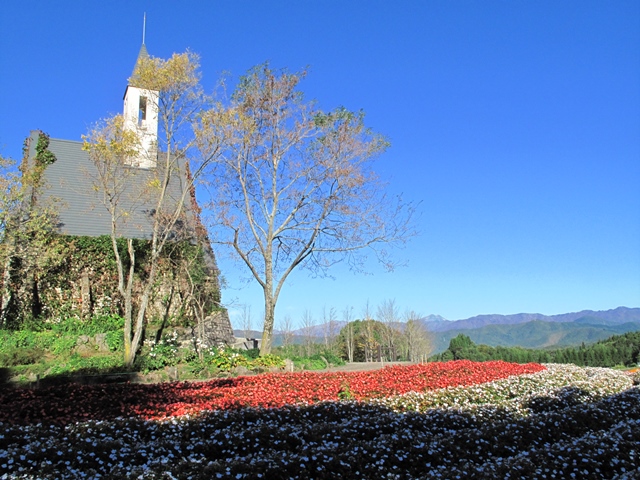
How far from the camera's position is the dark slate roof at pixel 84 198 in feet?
58.7

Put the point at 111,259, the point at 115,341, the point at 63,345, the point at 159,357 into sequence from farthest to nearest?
the point at 111,259 → the point at 115,341 → the point at 63,345 → the point at 159,357

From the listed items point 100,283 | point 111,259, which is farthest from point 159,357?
point 111,259

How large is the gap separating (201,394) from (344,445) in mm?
4221

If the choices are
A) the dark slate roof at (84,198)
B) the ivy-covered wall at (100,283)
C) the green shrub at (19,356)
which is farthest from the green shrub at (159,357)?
the dark slate roof at (84,198)

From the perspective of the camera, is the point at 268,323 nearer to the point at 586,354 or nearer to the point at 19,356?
the point at 19,356

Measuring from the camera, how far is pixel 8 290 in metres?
15.6

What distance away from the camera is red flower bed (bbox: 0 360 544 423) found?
752cm

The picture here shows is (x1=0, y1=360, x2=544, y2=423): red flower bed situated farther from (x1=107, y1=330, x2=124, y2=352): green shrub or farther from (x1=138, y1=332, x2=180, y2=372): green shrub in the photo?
(x1=107, y1=330, x2=124, y2=352): green shrub

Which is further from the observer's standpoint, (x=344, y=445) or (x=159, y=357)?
(x=159, y=357)

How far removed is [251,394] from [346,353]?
22.1 m

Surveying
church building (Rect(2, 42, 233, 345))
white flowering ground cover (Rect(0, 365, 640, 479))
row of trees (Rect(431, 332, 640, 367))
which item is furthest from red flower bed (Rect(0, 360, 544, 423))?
row of trees (Rect(431, 332, 640, 367))

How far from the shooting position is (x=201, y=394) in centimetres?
898

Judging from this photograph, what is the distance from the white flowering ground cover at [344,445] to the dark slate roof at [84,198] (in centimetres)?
1170

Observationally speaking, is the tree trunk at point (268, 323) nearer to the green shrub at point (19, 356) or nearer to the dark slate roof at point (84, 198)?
the dark slate roof at point (84, 198)
